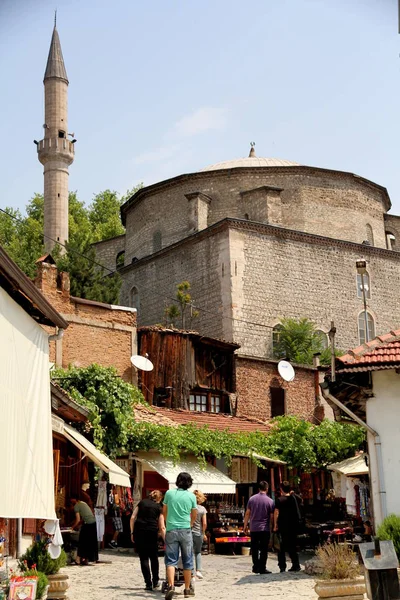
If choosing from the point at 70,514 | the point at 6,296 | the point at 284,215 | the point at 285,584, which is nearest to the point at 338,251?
the point at 284,215

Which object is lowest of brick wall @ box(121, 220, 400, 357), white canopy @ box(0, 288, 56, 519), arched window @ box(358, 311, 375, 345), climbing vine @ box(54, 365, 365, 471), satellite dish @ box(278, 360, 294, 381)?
white canopy @ box(0, 288, 56, 519)

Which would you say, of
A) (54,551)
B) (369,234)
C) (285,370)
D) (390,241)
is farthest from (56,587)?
(390,241)

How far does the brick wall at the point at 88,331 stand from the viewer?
21094 mm

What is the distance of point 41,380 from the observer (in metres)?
8.67

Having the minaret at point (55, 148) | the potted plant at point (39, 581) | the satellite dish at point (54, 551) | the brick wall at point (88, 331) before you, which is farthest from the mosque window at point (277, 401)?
the potted plant at point (39, 581)

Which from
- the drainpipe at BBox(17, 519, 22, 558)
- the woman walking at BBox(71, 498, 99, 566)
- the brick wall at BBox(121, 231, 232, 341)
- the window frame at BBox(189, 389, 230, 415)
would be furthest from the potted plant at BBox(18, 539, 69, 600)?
the brick wall at BBox(121, 231, 232, 341)

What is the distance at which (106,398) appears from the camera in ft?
57.5

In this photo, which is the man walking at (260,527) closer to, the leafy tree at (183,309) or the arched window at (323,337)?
the leafy tree at (183,309)

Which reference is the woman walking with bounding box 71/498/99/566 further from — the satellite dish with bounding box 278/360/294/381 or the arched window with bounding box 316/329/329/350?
the arched window with bounding box 316/329/329/350

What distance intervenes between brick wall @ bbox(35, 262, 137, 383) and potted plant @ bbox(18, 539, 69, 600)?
1222 cm

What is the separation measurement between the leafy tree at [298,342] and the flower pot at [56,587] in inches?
841

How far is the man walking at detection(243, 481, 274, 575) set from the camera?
35.8 feet

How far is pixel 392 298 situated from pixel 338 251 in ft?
10.4

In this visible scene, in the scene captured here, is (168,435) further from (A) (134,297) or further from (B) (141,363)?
(A) (134,297)
